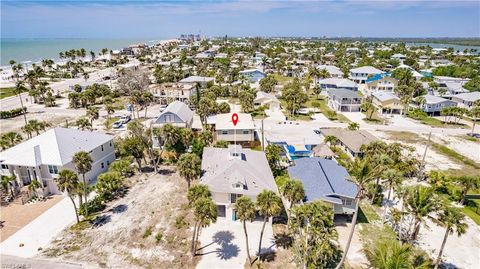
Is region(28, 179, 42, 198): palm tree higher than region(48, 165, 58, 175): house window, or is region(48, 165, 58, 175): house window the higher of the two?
region(48, 165, 58, 175): house window

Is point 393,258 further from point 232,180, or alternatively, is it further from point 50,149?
point 50,149

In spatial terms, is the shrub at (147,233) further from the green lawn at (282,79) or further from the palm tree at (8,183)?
the green lawn at (282,79)

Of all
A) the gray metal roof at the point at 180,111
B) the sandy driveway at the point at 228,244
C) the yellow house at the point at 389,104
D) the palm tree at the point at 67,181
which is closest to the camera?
the sandy driveway at the point at 228,244

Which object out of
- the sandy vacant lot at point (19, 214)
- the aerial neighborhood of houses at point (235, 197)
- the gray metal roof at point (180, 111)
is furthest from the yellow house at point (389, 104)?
the sandy vacant lot at point (19, 214)

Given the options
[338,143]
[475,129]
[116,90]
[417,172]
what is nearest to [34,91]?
[116,90]

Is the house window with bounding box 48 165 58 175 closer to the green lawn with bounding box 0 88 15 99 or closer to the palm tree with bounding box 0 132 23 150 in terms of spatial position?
the palm tree with bounding box 0 132 23 150

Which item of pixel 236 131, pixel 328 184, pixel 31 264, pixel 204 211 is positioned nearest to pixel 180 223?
pixel 204 211

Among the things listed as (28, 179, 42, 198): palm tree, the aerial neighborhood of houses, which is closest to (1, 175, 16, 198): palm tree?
the aerial neighborhood of houses
